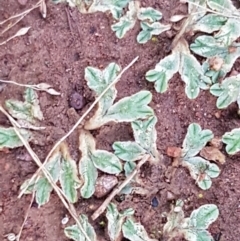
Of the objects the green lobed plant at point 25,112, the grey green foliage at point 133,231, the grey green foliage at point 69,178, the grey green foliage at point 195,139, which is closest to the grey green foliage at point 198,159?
the grey green foliage at point 195,139

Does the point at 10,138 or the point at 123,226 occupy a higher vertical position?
the point at 10,138

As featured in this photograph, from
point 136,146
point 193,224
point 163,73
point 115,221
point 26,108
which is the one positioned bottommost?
point 193,224

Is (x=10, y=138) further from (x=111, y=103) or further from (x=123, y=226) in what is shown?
(x=123, y=226)

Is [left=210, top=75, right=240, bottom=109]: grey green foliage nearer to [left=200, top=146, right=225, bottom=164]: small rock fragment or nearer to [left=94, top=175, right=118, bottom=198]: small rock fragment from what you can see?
[left=200, top=146, right=225, bottom=164]: small rock fragment

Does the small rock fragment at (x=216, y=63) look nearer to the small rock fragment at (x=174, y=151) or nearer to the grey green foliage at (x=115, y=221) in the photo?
the small rock fragment at (x=174, y=151)

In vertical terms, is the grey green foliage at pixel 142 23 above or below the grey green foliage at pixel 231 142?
above

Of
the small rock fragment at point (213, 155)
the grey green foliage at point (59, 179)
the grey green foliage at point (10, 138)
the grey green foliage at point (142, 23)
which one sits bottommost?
the small rock fragment at point (213, 155)

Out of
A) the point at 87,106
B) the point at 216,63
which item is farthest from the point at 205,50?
the point at 87,106
